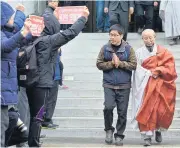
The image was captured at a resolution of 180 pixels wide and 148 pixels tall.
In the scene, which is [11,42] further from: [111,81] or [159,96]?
[159,96]

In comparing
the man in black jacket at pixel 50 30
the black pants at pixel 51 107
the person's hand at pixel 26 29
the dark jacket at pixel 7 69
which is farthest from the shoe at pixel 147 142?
the person's hand at pixel 26 29

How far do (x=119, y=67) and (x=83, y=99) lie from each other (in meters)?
2.22

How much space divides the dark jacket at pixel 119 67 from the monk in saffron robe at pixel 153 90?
15 centimetres

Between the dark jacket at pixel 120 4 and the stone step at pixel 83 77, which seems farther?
the dark jacket at pixel 120 4

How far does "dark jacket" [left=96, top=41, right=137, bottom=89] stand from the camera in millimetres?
8203

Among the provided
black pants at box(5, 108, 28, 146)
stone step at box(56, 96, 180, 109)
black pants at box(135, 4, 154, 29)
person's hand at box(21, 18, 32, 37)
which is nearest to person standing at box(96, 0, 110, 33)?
black pants at box(135, 4, 154, 29)

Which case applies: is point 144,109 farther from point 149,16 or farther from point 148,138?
point 149,16

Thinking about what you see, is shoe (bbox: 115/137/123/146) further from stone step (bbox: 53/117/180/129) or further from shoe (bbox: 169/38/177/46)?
shoe (bbox: 169/38/177/46)

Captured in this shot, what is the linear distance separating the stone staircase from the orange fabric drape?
2.42ft

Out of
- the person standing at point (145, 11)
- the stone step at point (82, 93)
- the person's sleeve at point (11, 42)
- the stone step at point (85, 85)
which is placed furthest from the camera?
the person standing at point (145, 11)

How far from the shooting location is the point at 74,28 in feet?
23.9

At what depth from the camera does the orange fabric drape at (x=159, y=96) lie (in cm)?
820

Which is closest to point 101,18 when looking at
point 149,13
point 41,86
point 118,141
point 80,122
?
point 149,13

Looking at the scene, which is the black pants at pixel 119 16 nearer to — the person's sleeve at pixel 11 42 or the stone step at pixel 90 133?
the stone step at pixel 90 133
